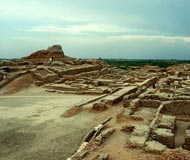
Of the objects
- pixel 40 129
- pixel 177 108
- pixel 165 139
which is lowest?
pixel 40 129

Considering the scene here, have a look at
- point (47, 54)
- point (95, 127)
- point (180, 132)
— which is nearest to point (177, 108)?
point (180, 132)

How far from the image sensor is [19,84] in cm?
2395

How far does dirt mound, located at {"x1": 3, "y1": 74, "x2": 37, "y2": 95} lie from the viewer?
2260 cm

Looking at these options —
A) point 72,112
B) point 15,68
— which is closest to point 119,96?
point 72,112

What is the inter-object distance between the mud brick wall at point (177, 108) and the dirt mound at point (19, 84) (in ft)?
43.3

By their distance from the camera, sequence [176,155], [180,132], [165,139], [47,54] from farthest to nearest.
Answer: [47,54], [180,132], [165,139], [176,155]

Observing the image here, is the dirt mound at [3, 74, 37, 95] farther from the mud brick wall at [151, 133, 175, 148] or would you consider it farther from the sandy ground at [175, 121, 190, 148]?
the mud brick wall at [151, 133, 175, 148]

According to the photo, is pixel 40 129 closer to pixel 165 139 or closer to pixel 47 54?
pixel 165 139

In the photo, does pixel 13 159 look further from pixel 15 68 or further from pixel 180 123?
pixel 15 68

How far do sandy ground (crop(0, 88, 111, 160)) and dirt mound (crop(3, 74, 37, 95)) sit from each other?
4.37 m

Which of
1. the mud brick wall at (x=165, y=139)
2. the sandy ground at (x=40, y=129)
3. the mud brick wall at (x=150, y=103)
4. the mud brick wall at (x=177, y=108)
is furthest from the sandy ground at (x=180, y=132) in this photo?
the sandy ground at (x=40, y=129)

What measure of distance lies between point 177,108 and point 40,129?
569 cm

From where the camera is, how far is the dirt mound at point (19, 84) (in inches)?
890

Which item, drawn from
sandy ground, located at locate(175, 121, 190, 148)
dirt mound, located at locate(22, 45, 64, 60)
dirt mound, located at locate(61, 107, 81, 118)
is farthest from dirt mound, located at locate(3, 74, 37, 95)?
dirt mound, located at locate(22, 45, 64, 60)
